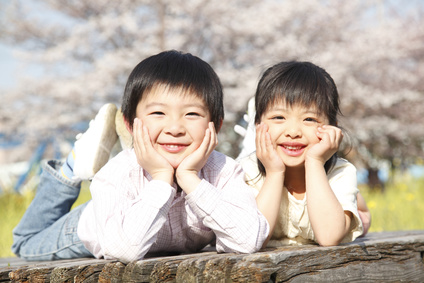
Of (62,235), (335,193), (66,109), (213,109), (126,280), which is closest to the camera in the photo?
(126,280)

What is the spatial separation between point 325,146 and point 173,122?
56 centimetres

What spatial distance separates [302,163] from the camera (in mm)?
1841

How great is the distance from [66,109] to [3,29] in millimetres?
2025

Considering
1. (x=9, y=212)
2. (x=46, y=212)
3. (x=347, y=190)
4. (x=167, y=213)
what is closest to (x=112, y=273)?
(x=167, y=213)

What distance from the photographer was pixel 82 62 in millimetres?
8766

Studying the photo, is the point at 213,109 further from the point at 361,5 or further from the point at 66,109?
the point at 361,5

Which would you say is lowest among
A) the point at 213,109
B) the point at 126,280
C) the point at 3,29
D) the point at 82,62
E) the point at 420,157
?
the point at 126,280

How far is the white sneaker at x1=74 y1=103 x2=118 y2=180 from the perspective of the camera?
228 cm

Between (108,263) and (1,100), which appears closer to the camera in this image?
(108,263)

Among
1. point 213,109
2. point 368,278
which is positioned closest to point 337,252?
point 368,278

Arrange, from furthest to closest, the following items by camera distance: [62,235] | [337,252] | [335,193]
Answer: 1. [62,235]
2. [335,193]
3. [337,252]

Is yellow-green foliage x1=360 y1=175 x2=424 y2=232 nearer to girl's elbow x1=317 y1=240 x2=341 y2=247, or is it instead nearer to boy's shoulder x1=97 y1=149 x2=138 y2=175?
girl's elbow x1=317 y1=240 x2=341 y2=247

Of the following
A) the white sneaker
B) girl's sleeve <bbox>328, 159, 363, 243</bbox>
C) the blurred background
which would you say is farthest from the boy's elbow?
the blurred background

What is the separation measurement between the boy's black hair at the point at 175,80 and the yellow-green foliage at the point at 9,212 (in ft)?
7.32
